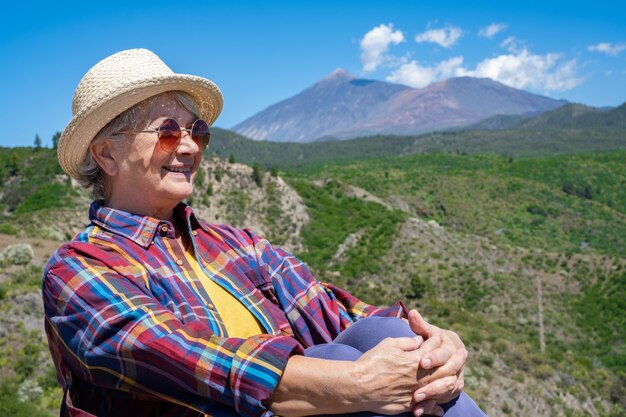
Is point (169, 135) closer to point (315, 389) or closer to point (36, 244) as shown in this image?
point (315, 389)

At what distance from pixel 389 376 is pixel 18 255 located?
42.9 feet

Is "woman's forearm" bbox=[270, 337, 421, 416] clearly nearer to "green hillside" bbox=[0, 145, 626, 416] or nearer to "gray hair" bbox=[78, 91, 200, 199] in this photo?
"gray hair" bbox=[78, 91, 200, 199]

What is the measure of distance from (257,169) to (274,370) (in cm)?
3192

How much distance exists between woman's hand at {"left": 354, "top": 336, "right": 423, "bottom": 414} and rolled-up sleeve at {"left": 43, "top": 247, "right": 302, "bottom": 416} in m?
0.20

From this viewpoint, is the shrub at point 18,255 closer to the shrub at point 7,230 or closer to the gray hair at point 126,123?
the shrub at point 7,230

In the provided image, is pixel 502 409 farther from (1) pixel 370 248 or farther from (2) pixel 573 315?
(1) pixel 370 248

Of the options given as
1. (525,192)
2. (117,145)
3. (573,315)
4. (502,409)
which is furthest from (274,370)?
(525,192)

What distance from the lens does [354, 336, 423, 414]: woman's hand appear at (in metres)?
1.51

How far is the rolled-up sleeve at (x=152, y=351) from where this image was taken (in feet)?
4.76

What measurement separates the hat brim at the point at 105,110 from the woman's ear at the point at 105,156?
31 millimetres

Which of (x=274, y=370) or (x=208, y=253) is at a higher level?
(x=208, y=253)

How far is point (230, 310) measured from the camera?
77.2 inches

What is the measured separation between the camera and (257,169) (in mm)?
33094

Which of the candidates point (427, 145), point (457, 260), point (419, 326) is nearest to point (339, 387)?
point (419, 326)
